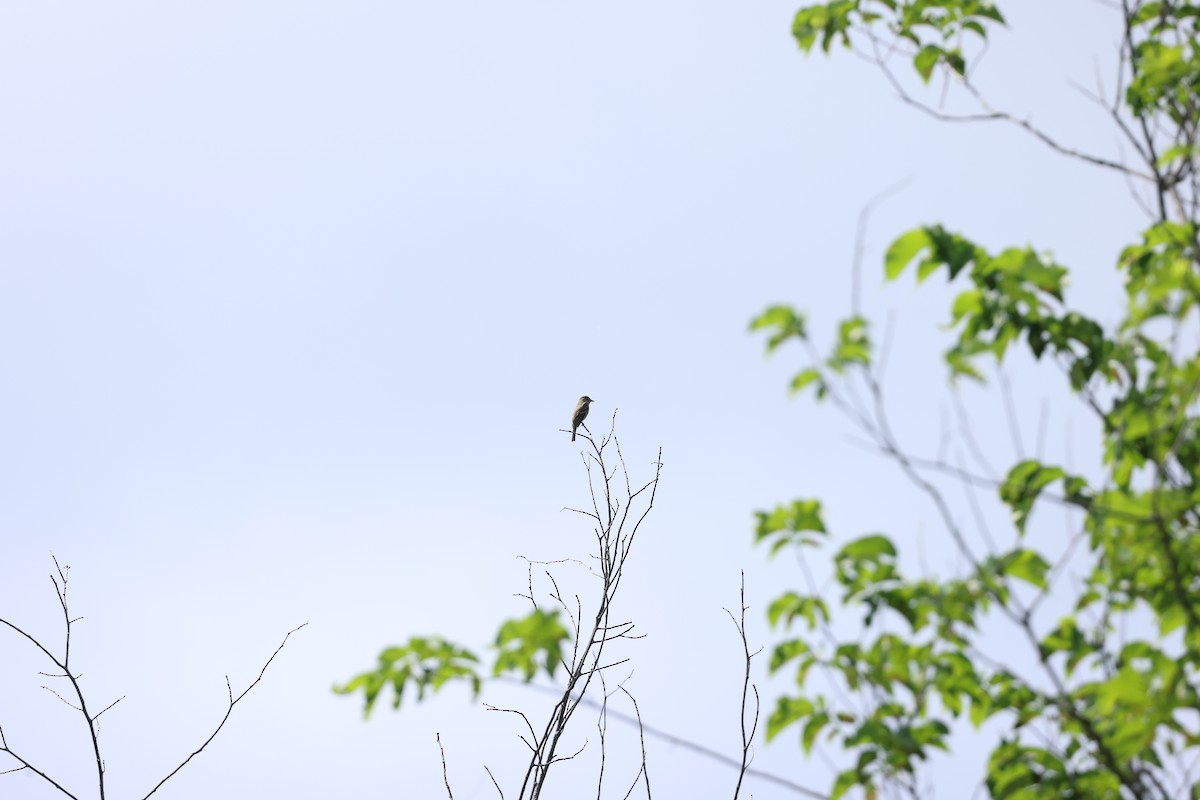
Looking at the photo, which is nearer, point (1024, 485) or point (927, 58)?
point (1024, 485)

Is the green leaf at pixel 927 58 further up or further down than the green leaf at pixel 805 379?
further up

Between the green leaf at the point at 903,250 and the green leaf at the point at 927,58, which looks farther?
the green leaf at the point at 927,58

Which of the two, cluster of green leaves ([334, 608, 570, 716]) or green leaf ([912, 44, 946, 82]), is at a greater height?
green leaf ([912, 44, 946, 82])

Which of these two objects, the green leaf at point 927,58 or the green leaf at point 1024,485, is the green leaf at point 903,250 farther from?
the green leaf at point 927,58

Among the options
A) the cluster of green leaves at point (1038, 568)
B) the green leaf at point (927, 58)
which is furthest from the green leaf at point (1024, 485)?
the green leaf at point (927, 58)

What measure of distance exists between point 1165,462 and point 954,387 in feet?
2.39

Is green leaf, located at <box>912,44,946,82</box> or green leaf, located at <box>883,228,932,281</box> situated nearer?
green leaf, located at <box>883,228,932,281</box>

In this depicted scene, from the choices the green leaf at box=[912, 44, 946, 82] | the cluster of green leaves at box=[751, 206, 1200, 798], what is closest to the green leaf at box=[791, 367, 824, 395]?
the cluster of green leaves at box=[751, 206, 1200, 798]

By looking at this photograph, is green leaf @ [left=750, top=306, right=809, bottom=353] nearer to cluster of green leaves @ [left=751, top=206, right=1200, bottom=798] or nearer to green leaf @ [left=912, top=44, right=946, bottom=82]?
cluster of green leaves @ [left=751, top=206, right=1200, bottom=798]

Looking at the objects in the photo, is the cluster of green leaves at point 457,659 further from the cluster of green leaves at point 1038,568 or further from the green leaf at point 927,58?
the green leaf at point 927,58

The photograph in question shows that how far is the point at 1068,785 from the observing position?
3395 millimetres

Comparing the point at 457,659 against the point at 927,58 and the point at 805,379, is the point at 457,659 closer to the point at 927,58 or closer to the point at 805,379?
the point at 805,379

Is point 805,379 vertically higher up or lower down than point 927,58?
lower down

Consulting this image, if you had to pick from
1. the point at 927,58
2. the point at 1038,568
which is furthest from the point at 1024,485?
the point at 927,58
